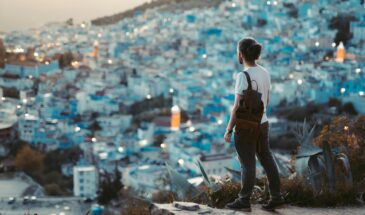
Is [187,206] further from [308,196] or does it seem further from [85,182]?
[85,182]

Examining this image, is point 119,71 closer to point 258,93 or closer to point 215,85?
point 215,85

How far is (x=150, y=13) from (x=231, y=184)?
185 ft

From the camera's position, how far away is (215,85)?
29.1m

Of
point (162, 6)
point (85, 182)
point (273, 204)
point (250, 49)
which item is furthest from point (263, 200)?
point (162, 6)

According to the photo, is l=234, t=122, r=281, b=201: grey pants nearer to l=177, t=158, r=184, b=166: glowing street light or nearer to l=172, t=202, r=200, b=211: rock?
l=172, t=202, r=200, b=211: rock

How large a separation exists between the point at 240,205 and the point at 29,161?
18250 mm

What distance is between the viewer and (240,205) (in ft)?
8.77

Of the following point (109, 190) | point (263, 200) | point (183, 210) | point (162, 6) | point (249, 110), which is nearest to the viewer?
point (249, 110)

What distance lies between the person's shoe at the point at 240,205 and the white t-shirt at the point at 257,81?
36 centimetres

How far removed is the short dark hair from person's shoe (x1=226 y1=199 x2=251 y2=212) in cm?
60

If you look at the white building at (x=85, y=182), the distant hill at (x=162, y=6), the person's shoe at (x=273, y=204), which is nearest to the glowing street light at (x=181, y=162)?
the white building at (x=85, y=182)

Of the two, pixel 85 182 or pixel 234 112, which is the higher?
pixel 234 112

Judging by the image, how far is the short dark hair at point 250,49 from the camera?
8.34 ft

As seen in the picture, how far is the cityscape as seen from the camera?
17203mm
